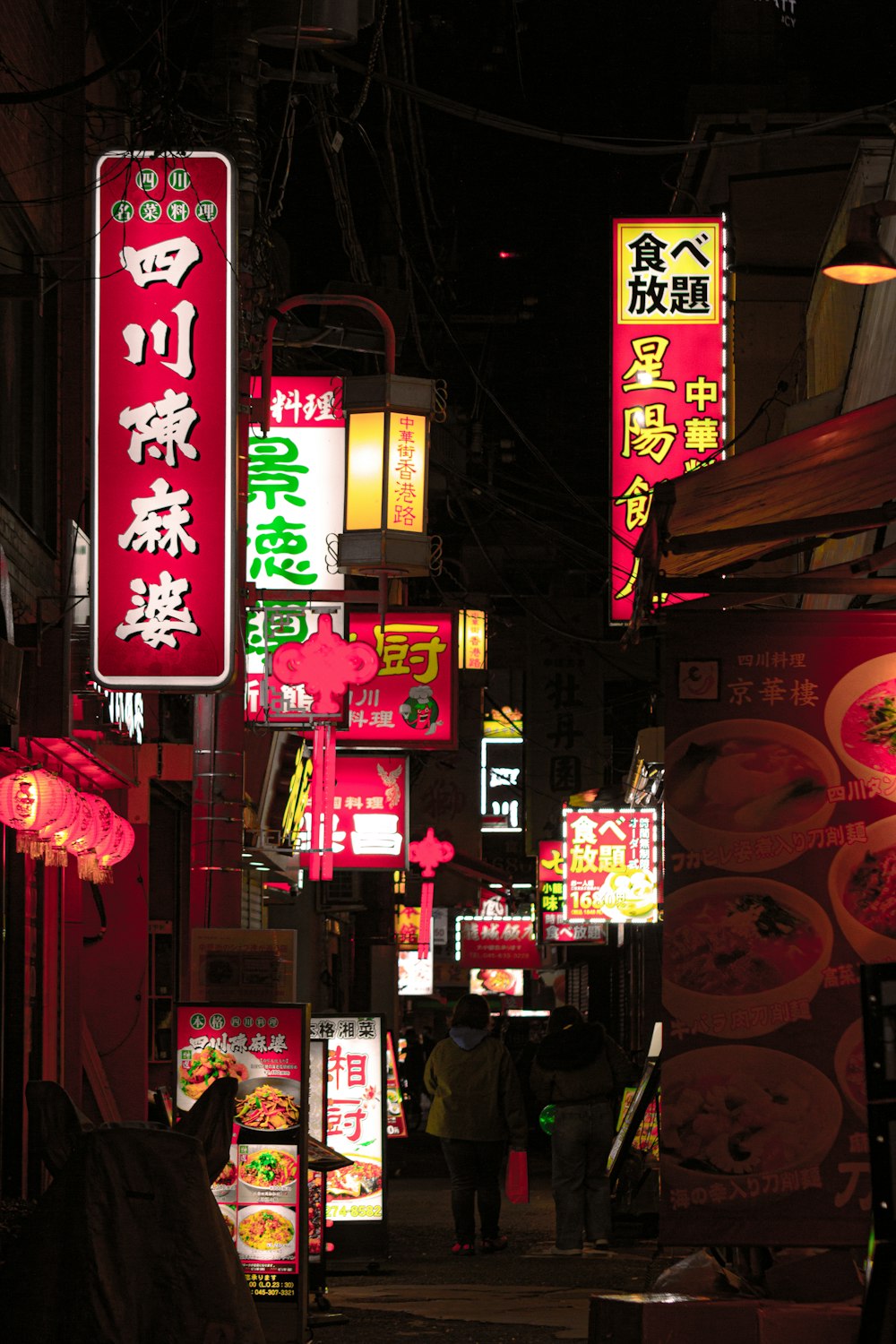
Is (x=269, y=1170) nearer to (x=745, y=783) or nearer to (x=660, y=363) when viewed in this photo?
(x=745, y=783)

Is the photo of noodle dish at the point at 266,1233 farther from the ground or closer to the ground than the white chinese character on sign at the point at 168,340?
closer to the ground

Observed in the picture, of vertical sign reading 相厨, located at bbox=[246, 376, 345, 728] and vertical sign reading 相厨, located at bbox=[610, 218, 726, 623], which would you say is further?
vertical sign reading 相厨, located at bbox=[610, 218, 726, 623]

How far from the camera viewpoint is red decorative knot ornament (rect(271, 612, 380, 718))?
1365 centimetres

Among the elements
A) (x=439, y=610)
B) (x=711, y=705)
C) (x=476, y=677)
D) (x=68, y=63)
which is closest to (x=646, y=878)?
(x=476, y=677)

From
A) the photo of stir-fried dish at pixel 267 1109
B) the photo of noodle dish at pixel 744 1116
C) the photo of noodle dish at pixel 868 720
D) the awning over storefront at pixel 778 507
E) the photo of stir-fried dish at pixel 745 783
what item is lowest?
the photo of stir-fried dish at pixel 267 1109

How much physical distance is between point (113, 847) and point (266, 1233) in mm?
3179

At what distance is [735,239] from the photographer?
20109 millimetres

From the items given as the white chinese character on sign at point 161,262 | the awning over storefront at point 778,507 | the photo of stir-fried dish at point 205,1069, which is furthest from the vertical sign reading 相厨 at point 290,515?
the awning over storefront at point 778,507

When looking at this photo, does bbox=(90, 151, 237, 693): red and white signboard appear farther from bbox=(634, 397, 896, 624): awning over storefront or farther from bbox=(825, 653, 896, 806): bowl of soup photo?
bbox=(825, 653, 896, 806): bowl of soup photo

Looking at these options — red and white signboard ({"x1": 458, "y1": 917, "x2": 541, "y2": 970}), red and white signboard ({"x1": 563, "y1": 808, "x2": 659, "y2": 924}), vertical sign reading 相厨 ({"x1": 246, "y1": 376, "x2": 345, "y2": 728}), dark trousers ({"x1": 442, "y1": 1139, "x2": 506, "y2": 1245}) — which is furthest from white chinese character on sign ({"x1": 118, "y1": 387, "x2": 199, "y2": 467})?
red and white signboard ({"x1": 458, "y1": 917, "x2": 541, "y2": 970})

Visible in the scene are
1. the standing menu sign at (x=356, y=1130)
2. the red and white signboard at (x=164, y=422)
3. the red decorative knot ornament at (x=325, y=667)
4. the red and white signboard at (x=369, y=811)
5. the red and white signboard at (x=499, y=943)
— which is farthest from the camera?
the red and white signboard at (x=499, y=943)

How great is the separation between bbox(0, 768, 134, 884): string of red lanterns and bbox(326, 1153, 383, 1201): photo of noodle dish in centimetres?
367

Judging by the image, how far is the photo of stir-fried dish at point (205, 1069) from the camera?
33.7 ft

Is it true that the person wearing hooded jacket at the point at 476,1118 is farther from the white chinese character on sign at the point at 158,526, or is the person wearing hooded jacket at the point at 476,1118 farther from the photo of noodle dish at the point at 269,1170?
the white chinese character on sign at the point at 158,526
